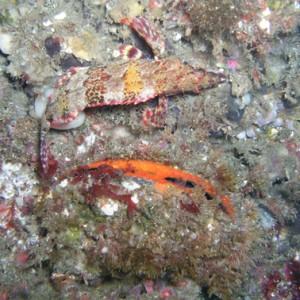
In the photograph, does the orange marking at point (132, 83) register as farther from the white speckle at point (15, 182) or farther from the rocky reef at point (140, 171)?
the white speckle at point (15, 182)

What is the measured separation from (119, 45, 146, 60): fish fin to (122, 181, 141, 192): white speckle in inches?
91.6

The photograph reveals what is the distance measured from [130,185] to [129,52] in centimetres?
248

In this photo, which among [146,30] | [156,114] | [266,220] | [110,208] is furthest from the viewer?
[266,220]

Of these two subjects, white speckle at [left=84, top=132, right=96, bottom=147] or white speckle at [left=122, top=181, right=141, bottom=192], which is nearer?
white speckle at [left=122, top=181, right=141, bottom=192]

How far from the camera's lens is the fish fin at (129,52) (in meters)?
5.50

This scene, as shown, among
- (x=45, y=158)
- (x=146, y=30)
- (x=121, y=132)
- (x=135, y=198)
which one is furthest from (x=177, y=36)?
(x=45, y=158)

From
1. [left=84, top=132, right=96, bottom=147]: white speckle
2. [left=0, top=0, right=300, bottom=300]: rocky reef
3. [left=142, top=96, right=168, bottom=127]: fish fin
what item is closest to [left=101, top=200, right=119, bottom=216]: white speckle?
[left=0, top=0, right=300, bottom=300]: rocky reef

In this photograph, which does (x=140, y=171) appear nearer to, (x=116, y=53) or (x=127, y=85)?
(x=127, y=85)

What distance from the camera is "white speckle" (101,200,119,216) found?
4.59 meters

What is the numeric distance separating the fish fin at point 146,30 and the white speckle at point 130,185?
2473 millimetres

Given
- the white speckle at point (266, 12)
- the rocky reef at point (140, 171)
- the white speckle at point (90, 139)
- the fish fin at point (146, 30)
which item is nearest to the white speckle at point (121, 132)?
the rocky reef at point (140, 171)

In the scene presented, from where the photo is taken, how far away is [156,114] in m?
5.47

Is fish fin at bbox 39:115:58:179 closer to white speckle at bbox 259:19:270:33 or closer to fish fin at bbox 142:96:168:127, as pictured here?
fish fin at bbox 142:96:168:127

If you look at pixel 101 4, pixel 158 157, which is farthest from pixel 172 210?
pixel 101 4
